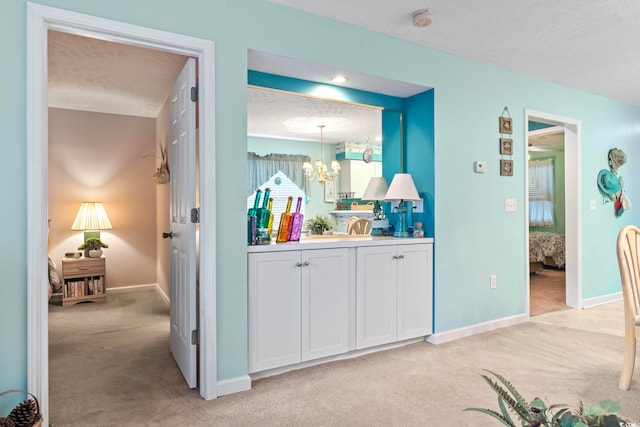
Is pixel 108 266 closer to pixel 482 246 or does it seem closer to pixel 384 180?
pixel 384 180

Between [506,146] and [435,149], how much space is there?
0.89m

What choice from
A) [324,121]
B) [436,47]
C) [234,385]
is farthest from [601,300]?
[234,385]

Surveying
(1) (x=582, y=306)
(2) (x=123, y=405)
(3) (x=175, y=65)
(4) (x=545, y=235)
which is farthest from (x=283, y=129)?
(4) (x=545, y=235)

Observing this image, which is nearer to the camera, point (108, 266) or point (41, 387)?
point (41, 387)

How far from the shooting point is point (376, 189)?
3.39m

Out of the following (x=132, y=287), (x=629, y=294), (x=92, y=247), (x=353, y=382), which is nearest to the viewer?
(x=629, y=294)

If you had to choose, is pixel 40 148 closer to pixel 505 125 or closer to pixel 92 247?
pixel 92 247

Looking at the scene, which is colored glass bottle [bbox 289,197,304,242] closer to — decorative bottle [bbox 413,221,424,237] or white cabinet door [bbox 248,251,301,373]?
white cabinet door [bbox 248,251,301,373]

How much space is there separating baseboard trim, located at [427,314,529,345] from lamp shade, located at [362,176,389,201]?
1244 mm

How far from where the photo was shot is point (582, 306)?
418 centimetres

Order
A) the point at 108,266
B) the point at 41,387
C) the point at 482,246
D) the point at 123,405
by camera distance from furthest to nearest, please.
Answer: the point at 108,266 < the point at 482,246 < the point at 123,405 < the point at 41,387

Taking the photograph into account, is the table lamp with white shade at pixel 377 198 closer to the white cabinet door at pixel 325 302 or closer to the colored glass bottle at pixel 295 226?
the white cabinet door at pixel 325 302

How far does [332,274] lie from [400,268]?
1.99 ft

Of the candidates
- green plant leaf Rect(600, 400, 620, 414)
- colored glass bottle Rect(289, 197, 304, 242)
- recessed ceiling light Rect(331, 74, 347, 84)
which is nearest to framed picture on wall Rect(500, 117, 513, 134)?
recessed ceiling light Rect(331, 74, 347, 84)
